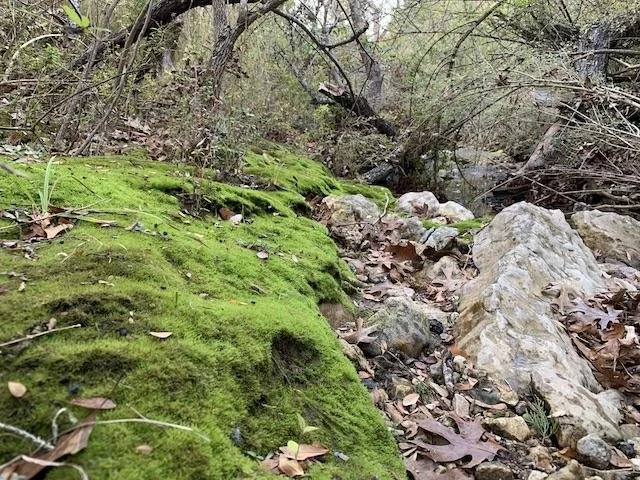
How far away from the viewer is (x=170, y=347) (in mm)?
1630

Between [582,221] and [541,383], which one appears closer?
[541,383]

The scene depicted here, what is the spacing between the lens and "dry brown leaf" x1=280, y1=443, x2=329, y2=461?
159cm

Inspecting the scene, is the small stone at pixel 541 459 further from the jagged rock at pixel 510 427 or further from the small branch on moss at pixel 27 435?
the small branch on moss at pixel 27 435

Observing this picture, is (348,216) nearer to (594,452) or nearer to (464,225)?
(464,225)

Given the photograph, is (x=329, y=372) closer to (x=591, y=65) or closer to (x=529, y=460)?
(x=529, y=460)

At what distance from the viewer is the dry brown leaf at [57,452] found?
3.55 ft

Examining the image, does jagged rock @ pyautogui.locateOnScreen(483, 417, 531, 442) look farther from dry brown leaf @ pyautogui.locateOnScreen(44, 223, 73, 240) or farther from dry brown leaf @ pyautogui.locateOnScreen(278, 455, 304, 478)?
dry brown leaf @ pyautogui.locateOnScreen(44, 223, 73, 240)

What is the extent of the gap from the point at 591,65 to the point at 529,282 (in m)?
5.11

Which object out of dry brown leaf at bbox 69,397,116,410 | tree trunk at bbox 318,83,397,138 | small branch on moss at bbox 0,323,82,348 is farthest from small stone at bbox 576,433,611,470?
tree trunk at bbox 318,83,397,138

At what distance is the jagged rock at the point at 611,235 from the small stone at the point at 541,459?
3640mm

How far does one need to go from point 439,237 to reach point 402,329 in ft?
6.61

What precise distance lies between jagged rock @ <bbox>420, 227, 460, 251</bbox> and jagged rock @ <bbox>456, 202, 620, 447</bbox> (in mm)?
267

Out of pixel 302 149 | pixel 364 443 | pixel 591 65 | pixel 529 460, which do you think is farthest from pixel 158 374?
pixel 591 65

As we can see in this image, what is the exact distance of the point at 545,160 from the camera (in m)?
7.15
